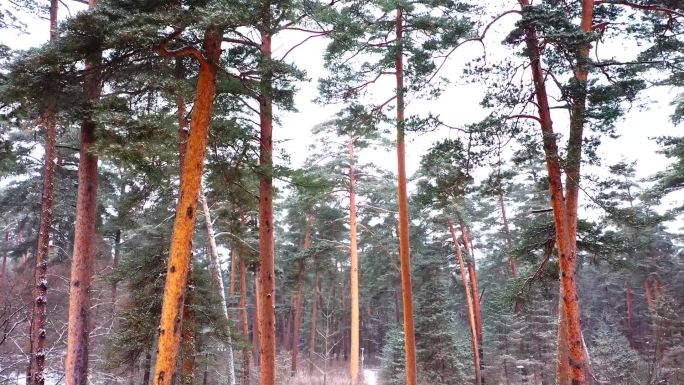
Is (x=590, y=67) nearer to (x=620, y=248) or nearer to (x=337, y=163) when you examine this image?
(x=620, y=248)

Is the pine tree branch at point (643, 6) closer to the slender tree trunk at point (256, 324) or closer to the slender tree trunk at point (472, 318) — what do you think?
the slender tree trunk at point (472, 318)

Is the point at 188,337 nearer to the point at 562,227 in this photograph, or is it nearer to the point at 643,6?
the point at 562,227

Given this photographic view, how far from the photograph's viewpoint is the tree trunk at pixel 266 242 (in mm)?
7805

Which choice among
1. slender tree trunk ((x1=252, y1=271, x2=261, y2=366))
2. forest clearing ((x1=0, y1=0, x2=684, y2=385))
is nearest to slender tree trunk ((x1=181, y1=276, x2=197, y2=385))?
forest clearing ((x1=0, y1=0, x2=684, y2=385))

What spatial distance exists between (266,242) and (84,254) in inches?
120

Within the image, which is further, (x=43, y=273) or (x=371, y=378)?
(x=371, y=378)

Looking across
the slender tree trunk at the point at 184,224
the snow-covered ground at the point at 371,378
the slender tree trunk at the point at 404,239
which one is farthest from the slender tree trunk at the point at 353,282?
the snow-covered ground at the point at 371,378

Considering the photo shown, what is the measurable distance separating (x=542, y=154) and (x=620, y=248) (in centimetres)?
328

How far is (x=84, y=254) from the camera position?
270 inches

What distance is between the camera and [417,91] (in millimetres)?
9016

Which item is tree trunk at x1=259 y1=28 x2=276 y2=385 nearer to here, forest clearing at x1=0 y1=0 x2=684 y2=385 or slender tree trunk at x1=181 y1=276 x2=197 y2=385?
Answer: forest clearing at x1=0 y1=0 x2=684 y2=385

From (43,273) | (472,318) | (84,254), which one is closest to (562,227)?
(84,254)

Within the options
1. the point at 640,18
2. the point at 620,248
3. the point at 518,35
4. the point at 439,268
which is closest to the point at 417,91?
the point at 518,35

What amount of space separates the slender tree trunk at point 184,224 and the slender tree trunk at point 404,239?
4.40 metres
